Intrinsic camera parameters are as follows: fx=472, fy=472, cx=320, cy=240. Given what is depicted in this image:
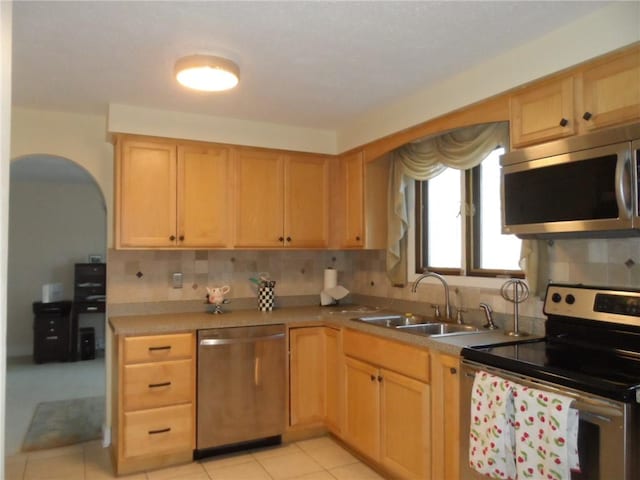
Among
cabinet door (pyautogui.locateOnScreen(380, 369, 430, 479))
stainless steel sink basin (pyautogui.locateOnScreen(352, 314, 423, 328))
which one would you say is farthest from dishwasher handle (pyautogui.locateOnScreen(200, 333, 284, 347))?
cabinet door (pyautogui.locateOnScreen(380, 369, 430, 479))

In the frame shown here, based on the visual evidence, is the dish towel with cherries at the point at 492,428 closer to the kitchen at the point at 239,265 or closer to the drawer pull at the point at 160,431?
the kitchen at the point at 239,265

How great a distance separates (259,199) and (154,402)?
1.58 metres

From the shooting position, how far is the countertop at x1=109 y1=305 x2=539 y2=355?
7.78 feet

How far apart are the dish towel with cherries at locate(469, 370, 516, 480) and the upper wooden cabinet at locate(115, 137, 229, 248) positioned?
2121mm

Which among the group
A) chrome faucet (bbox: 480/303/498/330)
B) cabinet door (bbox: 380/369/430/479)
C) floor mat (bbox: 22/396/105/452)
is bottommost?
floor mat (bbox: 22/396/105/452)

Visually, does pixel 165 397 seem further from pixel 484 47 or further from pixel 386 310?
pixel 484 47

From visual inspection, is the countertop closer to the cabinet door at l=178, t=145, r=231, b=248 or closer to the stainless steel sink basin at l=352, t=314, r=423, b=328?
the stainless steel sink basin at l=352, t=314, r=423, b=328

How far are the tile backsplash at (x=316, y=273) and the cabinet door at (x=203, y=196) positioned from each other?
0.32m

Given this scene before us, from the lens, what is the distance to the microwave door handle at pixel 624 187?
1776 millimetres

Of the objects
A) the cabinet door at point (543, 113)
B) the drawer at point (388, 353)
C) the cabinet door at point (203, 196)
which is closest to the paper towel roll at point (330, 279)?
the drawer at point (388, 353)

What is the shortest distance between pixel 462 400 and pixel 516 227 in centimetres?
85

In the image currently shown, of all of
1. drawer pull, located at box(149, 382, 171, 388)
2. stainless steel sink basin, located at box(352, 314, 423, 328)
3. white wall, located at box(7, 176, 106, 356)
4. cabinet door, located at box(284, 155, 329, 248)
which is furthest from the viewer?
white wall, located at box(7, 176, 106, 356)

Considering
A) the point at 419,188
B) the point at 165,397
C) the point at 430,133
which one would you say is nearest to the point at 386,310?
the point at 419,188

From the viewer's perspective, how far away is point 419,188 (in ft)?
11.7
